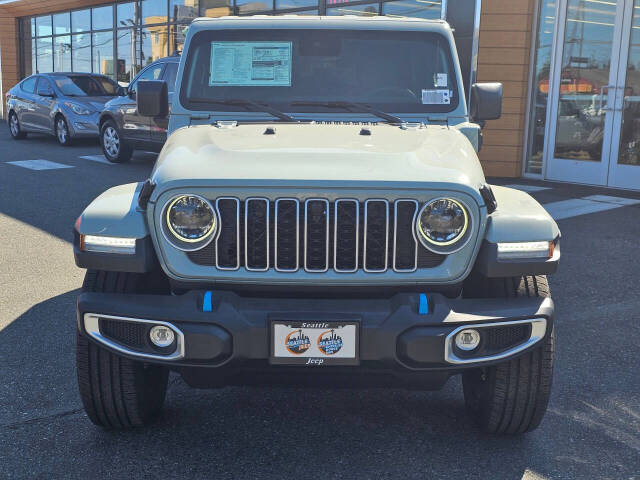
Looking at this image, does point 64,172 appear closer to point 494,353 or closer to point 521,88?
point 521,88

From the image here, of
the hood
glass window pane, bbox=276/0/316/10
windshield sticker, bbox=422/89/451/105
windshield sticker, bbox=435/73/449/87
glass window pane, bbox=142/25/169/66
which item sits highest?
glass window pane, bbox=276/0/316/10

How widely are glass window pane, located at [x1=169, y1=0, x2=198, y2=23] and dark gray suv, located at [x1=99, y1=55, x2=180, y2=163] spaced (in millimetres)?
7415

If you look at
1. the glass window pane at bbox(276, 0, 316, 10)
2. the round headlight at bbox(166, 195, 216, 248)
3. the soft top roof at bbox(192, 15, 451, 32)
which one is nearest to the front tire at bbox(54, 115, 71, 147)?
the glass window pane at bbox(276, 0, 316, 10)

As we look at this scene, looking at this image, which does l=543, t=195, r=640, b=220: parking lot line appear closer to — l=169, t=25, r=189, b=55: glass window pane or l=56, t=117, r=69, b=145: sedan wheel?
l=56, t=117, r=69, b=145: sedan wheel

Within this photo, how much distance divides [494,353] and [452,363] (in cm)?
17

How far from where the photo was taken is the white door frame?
10.8 metres

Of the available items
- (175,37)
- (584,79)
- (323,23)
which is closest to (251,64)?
(323,23)

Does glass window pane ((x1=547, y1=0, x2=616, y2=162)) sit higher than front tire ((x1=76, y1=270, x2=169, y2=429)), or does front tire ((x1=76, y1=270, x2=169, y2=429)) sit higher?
glass window pane ((x1=547, y1=0, x2=616, y2=162))

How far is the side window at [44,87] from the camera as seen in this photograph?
54.2 feet

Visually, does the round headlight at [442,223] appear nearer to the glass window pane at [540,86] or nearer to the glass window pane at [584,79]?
the glass window pane at [584,79]

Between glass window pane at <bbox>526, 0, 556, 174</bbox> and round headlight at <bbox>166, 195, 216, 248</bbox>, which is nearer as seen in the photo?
round headlight at <bbox>166, 195, 216, 248</bbox>

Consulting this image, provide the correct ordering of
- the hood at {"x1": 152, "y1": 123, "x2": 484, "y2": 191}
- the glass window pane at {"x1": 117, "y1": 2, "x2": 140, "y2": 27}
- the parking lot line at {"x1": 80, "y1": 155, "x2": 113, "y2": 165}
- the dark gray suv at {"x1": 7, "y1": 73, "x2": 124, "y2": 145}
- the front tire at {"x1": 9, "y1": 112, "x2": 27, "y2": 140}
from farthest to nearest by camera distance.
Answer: the glass window pane at {"x1": 117, "y1": 2, "x2": 140, "y2": 27}, the front tire at {"x1": 9, "y1": 112, "x2": 27, "y2": 140}, the dark gray suv at {"x1": 7, "y1": 73, "x2": 124, "y2": 145}, the parking lot line at {"x1": 80, "y1": 155, "x2": 113, "y2": 165}, the hood at {"x1": 152, "y1": 123, "x2": 484, "y2": 191}

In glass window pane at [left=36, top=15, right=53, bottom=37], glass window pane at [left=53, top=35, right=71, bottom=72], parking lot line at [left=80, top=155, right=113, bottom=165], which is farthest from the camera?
glass window pane at [left=36, top=15, right=53, bottom=37]

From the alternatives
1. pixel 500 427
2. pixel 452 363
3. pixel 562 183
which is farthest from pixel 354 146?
pixel 562 183
